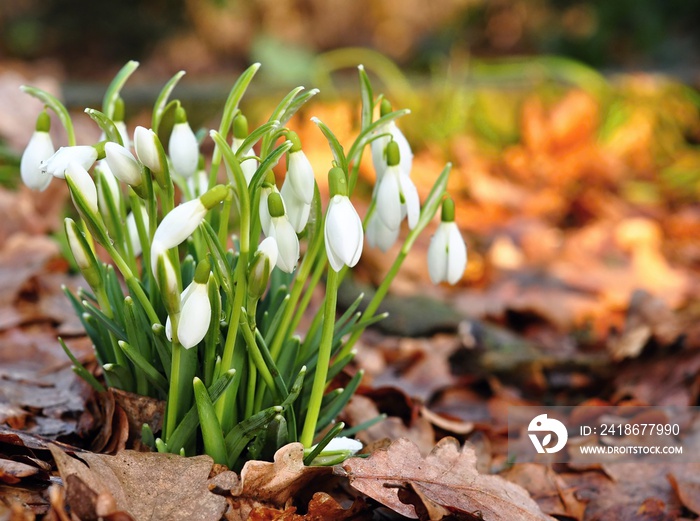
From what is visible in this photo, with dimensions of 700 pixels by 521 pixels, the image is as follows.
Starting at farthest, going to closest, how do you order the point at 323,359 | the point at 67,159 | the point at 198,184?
the point at 198,184 → the point at 323,359 → the point at 67,159

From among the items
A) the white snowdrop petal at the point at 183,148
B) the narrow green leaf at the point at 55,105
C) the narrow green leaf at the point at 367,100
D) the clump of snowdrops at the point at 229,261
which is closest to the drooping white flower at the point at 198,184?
the clump of snowdrops at the point at 229,261

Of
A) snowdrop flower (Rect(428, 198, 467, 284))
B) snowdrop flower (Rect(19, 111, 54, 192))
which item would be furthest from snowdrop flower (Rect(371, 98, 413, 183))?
snowdrop flower (Rect(19, 111, 54, 192))

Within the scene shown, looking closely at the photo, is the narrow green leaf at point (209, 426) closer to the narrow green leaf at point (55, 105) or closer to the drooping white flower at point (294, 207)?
the drooping white flower at point (294, 207)

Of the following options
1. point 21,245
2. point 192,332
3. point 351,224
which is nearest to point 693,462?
point 351,224

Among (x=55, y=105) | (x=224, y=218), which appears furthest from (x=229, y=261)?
(x=55, y=105)

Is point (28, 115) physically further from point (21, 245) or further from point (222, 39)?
point (222, 39)

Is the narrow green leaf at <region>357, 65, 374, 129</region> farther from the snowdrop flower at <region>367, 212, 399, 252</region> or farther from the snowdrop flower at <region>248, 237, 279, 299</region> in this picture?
the snowdrop flower at <region>248, 237, 279, 299</region>

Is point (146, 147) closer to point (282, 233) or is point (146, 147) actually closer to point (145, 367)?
point (282, 233)
